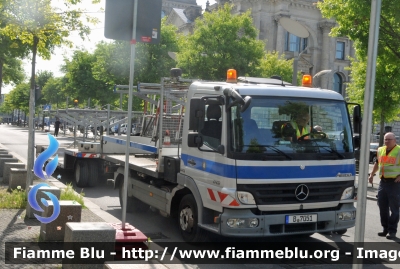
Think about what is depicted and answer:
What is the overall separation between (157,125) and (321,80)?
183 feet

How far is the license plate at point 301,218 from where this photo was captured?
7535mm

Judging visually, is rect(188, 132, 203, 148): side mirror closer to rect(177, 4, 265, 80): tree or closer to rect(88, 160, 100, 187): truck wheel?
rect(88, 160, 100, 187): truck wheel

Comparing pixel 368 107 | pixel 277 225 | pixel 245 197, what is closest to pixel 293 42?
pixel 277 225

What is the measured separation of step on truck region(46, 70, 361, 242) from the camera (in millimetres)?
7430

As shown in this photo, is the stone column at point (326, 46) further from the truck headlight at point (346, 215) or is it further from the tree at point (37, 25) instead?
the truck headlight at point (346, 215)

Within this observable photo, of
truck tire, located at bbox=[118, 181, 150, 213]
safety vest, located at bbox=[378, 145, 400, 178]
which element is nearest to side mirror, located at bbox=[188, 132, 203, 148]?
truck tire, located at bbox=[118, 181, 150, 213]

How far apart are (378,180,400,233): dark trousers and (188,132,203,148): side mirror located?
3.64 meters

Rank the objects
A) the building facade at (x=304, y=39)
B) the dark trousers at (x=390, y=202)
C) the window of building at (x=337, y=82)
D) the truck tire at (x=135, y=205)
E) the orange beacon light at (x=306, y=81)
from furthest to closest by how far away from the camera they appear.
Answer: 1. the window of building at (x=337, y=82)
2. the building facade at (x=304, y=39)
3. the truck tire at (x=135, y=205)
4. the dark trousers at (x=390, y=202)
5. the orange beacon light at (x=306, y=81)

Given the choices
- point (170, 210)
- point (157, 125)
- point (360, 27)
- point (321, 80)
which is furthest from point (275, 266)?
point (321, 80)

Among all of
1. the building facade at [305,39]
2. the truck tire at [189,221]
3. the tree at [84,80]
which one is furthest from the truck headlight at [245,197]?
the building facade at [305,39]

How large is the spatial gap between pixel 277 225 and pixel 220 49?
29.7 meters

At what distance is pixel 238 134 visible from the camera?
297 inches

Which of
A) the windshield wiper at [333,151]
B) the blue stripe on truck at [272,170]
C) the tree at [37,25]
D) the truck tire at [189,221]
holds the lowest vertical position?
the truck tire at [189,221]

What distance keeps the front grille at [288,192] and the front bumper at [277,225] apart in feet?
0.60
